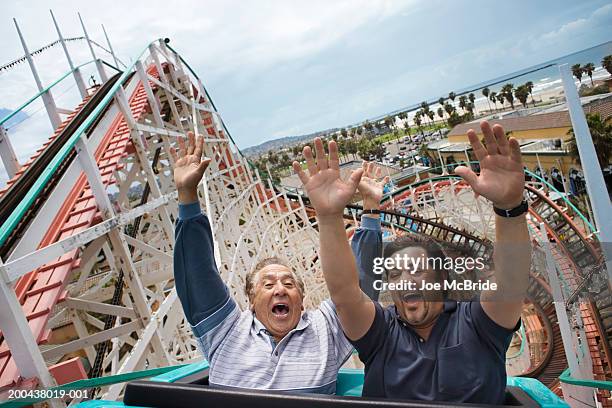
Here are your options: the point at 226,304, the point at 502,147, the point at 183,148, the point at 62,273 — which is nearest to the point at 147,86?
the point at 62,273

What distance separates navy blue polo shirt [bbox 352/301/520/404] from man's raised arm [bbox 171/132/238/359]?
456mm

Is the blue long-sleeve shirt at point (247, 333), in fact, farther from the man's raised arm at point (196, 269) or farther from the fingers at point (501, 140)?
the fingers at point (501, 140)

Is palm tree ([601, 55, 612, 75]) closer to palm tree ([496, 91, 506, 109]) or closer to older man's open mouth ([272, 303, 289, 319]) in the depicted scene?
older man's open mouth ([272, 303, 289, 319])

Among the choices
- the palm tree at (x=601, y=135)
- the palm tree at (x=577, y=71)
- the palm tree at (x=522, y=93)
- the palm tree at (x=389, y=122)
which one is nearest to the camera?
the palm tree at (x=577, y=71)

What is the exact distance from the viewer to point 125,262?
87.3 inches

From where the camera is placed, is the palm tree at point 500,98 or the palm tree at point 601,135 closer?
the palm tree at point 601,135

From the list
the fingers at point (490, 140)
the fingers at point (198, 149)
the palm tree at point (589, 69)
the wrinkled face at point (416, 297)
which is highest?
the fingers at point (198, 149)

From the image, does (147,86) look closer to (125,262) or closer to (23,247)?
(125,262)

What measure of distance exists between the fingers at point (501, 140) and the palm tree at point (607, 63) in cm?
33

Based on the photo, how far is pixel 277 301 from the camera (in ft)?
3.71

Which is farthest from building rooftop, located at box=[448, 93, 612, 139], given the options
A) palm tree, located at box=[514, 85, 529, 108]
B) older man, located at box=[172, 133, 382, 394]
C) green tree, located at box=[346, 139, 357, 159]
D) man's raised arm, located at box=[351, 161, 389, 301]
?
green tree, located at box=[346, 139, 357, 159]

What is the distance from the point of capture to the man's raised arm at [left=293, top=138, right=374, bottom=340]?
29.1 inches

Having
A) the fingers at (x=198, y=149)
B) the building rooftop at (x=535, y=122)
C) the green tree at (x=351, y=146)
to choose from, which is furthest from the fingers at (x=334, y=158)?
the green tree at (x=351, y=146)

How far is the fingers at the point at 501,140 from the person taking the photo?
671 millimetres
